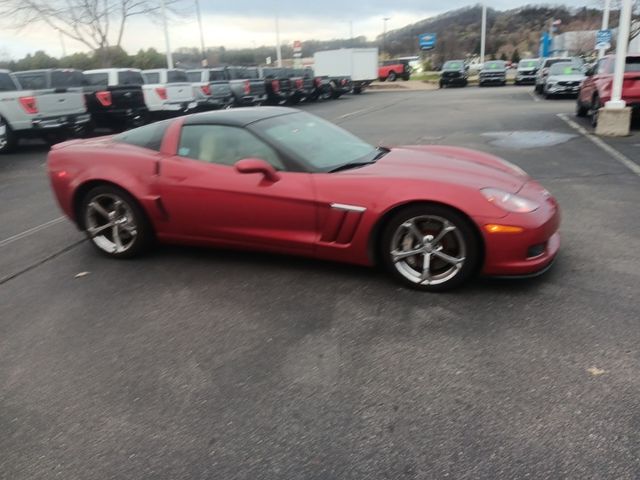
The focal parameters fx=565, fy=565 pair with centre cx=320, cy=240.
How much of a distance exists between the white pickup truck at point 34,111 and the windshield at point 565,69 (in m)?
18.1

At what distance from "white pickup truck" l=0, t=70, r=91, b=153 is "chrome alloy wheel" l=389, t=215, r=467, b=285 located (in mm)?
10711

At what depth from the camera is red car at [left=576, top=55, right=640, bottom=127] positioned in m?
11.4

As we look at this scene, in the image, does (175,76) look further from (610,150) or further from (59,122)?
(610,150)

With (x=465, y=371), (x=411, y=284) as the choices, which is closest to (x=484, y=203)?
(x=411, y=284)

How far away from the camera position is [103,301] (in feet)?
13.5

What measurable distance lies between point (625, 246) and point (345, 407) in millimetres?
3254

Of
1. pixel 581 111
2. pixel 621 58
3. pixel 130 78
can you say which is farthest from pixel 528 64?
pixel 130 78

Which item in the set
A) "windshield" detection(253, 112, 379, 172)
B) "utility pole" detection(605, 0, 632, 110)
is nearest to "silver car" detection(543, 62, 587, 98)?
"utility pole" detection(605, 0, 632, 110)

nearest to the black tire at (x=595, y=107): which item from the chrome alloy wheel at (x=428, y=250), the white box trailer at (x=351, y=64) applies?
the chrome alloy wheel at (x=428, y=250)

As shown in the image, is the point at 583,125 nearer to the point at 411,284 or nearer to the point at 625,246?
the point at 625,246

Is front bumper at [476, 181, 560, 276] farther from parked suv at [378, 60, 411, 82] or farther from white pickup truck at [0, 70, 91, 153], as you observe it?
parked suv at [378, 60, 411, 82]

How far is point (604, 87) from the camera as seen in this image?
11750 millimetres

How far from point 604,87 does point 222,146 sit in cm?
1012

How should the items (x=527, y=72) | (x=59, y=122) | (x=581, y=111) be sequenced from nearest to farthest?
1. (x=59, y=122)
2. (x=581, y=111)
3. (x=527, y=72)
